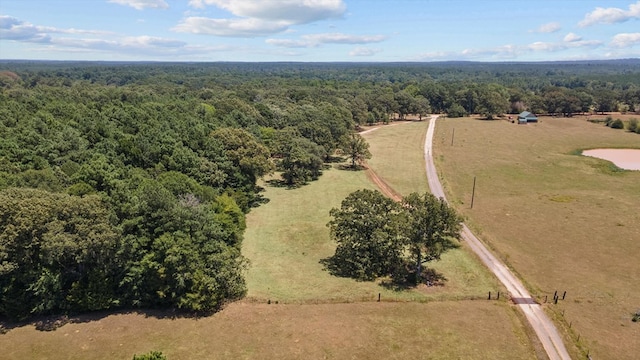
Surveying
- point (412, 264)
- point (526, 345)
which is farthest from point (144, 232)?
point (526, 345)

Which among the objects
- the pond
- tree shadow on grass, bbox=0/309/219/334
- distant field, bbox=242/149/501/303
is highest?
the pond

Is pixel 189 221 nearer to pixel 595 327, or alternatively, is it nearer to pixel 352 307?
pixel 352 307

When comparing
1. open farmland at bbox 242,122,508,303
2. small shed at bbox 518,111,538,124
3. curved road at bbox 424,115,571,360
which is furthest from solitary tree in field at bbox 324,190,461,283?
small shed at bbox 518,111,538,124

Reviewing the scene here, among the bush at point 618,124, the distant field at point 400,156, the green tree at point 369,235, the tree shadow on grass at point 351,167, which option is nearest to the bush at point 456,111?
the distant field at point 400,156

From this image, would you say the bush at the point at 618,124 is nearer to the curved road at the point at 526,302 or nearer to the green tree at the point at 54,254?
the curved road at the point at 526,302

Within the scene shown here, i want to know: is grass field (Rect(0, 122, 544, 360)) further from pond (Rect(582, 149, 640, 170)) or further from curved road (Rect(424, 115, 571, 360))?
pond (Rect(582, 149, 640, 170))

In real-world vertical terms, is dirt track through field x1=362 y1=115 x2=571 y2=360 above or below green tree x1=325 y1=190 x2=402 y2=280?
below
